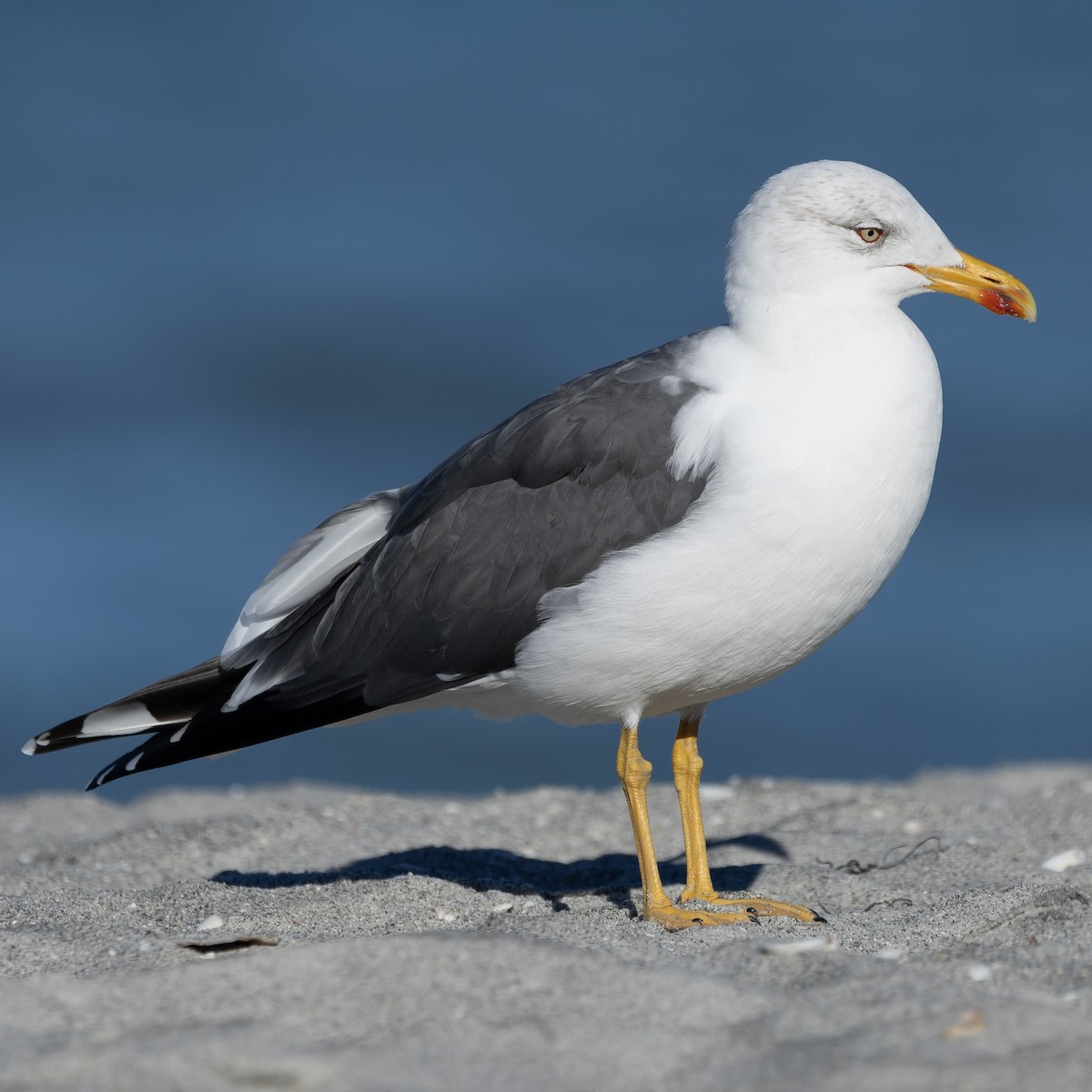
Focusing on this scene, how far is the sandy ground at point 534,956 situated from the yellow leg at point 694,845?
0.20m

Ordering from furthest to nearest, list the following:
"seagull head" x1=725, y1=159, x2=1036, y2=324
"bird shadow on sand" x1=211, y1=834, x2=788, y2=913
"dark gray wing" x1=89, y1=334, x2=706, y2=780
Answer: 1. "bird shadow on sand" x1=211, y1=834, x2=788, y2=913
2. "seagull head" x1=725, y1=159, x2=1036, y2=324
3. "dark gray wing" x1=89, y1=334, x2=706, y2=780

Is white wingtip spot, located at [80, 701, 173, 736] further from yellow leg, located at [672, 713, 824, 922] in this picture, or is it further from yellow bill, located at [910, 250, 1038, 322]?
yellow bill, located at [910, 250, 1038, 322]

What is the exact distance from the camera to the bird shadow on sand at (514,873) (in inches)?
222

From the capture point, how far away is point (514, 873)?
604cm

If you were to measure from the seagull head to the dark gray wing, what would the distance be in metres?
0.37

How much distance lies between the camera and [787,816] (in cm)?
719

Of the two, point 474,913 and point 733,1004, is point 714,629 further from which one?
point 733,1004

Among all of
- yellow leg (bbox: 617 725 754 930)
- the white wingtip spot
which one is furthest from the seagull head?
the white wingtip spot

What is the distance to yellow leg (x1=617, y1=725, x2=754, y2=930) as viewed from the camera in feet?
15.8

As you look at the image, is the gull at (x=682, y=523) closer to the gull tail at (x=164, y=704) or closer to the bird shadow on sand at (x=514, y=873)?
the gull tail at (x=164, y=704)

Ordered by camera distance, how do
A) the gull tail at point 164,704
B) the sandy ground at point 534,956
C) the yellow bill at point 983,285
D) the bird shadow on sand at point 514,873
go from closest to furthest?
the sandy ground at point 534,956 → the yellow bill at point 983,285 → the bird shadow on sand at point 514,873 → the gull tail at point 164,704

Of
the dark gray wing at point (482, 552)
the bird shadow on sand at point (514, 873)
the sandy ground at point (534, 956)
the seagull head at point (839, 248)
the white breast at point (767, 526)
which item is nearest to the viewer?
the sandy ground at point (534, 956)

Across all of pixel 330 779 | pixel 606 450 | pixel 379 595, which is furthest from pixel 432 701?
pixel 330 779

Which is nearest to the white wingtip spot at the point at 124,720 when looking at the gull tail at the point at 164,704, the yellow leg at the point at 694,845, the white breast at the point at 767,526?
the gull tail at the point at 164,704
